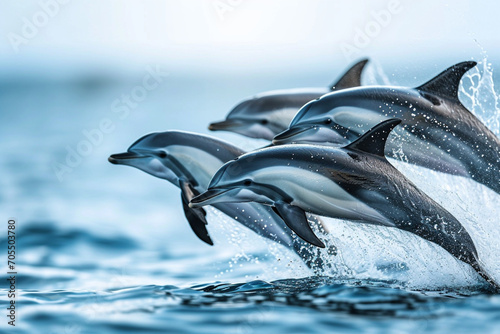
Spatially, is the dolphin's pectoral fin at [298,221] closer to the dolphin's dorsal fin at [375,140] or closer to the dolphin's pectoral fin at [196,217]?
the dolphin's dorsal fin at [375,140]

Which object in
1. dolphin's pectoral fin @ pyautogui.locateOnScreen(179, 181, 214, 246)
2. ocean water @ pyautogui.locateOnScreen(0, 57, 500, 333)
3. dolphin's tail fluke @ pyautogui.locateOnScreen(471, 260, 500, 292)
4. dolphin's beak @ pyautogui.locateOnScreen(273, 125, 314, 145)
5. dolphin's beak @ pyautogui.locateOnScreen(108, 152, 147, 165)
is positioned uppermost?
dolphin's beak @ pyautogui.locateOnScreen(108, 152, 147, 165)

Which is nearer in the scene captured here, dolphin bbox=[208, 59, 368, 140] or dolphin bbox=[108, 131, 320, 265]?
dolphin bbox=[108, 131, 320, 265]

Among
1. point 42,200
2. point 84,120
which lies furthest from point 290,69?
point 42,200

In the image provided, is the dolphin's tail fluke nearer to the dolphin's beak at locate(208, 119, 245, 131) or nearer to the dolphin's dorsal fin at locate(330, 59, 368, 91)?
the dolphin's dorsal fin at locate(330, 59, 368, 91)

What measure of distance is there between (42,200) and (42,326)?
1074 centimetres

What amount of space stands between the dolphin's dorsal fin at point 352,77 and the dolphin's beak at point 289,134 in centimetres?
146

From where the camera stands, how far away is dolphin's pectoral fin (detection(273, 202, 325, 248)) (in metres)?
6.02

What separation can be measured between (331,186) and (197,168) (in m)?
1.69

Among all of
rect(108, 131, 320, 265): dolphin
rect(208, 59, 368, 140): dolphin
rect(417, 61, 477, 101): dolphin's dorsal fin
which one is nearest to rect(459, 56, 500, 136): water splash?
rect(417, 61, 477, 101): dolphin's dorsal fin

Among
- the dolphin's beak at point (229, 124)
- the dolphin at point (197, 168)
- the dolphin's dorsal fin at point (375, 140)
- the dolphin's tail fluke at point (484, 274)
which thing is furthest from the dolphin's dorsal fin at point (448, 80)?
the dolphin's beak at point (229, 124)

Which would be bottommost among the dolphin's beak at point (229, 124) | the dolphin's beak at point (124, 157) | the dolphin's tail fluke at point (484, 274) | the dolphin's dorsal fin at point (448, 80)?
the dolphin's tail fluke at point (484, 274)

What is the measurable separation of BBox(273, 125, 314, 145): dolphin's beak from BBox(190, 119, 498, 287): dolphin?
0.62m

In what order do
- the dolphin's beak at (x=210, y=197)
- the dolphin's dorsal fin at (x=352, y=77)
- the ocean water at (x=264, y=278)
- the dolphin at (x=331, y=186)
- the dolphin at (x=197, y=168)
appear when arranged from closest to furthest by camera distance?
the ocean water at (x=264, y=278)
the dolphin at (x=331, y=186)
the dolphin's beak at (x=210, y=197)
the dolphin at (x=197, y=168)
the dolphin's dorsal fin at (x=352, y=77)

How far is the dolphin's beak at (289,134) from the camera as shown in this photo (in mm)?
6898
